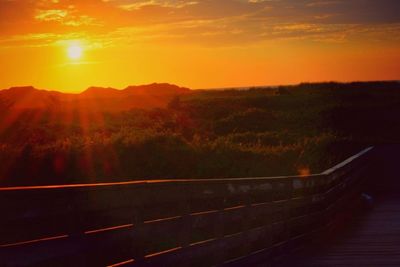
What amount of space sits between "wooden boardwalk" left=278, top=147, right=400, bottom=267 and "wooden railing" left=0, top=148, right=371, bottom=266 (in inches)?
18.2

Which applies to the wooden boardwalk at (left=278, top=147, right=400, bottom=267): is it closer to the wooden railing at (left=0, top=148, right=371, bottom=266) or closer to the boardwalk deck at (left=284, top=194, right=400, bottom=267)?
the boardwalk deck at (left=284, top=194, right=400, bottom=267)

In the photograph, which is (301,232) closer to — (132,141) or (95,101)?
(132,141)

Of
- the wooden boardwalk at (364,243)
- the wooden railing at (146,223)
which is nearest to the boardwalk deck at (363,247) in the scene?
the wooden boardwalk at (364,243)

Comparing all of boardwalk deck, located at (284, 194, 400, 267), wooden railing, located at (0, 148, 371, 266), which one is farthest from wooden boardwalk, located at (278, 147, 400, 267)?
wooden railing, located at (0, 148, 371, 266)

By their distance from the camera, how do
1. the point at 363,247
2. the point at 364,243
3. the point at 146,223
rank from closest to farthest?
1. the point at 146,223
2. the point at 363,247
3. the point at 364,243

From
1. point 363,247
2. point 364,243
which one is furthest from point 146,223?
point 364,243

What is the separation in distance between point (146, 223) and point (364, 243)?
6953mm

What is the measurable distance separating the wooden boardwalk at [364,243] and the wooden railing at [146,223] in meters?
0.46

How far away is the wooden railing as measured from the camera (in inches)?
173

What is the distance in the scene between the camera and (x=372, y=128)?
3078 inches

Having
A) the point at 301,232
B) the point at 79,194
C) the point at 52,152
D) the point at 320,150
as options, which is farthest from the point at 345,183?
the point at 52,152

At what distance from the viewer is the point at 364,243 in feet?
39.6

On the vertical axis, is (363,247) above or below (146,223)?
below

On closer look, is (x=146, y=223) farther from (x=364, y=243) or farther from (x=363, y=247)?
(x=364, y=243)
